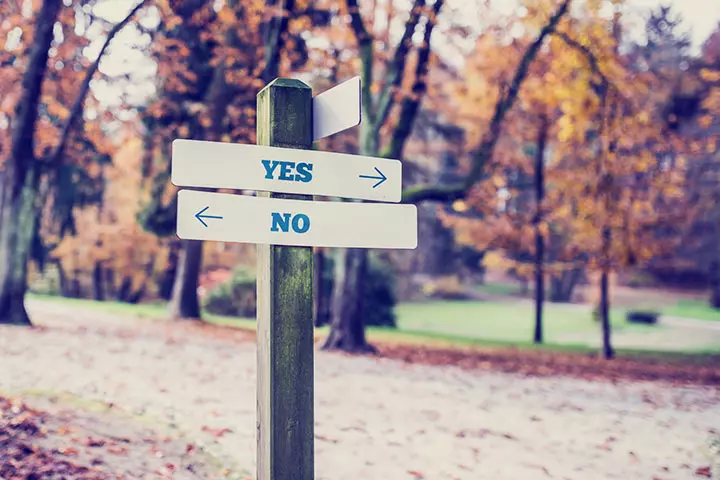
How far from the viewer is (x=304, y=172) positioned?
341 cm

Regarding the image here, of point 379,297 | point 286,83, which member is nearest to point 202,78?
point 379,297

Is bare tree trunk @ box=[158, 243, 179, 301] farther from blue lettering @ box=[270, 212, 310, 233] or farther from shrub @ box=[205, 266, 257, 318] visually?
blue lettering @ box=[270, 212, 310, 233]

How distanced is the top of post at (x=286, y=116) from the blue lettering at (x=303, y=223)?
0.36 m

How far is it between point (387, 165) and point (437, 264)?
4311 centimetres

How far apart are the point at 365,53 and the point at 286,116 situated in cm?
1096

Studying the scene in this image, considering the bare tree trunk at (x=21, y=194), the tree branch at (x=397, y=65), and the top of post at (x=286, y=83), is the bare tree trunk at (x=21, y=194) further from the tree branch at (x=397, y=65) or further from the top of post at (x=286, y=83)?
the top of post at (x=286, y=83)

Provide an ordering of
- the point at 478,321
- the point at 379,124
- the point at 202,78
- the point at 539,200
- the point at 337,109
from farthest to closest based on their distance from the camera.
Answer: the point at 478,321 → the point at 539,200 → the point at 202,78 → the point at 379,124 → the point at 337,109

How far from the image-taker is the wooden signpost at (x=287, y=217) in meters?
3.27

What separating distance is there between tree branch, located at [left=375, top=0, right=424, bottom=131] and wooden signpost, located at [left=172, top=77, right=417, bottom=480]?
10352 millimetres

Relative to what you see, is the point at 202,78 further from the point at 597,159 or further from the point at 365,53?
the point at 597,159

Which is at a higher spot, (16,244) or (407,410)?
(16,244)

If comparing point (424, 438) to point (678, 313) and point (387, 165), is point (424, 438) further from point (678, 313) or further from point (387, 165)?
point (678, 313)

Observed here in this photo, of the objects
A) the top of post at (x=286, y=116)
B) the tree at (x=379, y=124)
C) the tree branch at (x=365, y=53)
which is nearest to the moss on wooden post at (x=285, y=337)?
the top of post at (x=286, y=116)

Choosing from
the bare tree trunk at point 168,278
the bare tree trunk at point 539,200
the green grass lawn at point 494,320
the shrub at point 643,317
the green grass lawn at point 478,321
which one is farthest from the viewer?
the shrub at point 643,317
